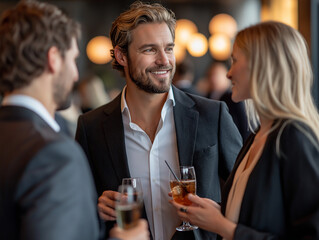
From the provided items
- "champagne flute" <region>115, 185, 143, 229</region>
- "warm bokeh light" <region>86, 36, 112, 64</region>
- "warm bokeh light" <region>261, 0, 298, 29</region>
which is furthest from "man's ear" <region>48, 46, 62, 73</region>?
"warm bokeh light" <region>86, 36, 112, 64</region>

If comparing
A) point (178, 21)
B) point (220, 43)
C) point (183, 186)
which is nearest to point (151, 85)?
point (183, 186)

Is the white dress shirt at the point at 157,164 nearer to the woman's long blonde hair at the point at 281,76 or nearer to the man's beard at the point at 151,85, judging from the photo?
the man's beard at the point at 151,85

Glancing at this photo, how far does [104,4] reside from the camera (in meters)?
11.8

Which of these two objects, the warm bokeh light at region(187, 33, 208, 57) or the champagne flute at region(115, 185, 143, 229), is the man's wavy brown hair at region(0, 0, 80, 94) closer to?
the champagne flute at region(115, 185, 143, 229)

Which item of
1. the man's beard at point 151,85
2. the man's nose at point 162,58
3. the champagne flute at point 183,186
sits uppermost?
the man's nose at point 162,58

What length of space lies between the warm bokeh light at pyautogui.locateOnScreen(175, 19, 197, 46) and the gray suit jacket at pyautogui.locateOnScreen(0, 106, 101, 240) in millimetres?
8926

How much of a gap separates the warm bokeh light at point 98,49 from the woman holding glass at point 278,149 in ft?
32.8

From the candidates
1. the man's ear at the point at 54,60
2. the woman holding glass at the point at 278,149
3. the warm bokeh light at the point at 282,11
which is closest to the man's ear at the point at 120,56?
the woman holding glass at the point at 278,149

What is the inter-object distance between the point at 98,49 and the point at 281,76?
402 inches

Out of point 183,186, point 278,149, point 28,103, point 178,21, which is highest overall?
point 178,21

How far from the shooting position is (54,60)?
1.52 meters

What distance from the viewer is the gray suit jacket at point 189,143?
235cm

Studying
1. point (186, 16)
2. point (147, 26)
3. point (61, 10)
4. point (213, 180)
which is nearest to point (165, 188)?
point (213, 180)

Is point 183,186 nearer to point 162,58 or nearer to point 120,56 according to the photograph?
point 162,58
